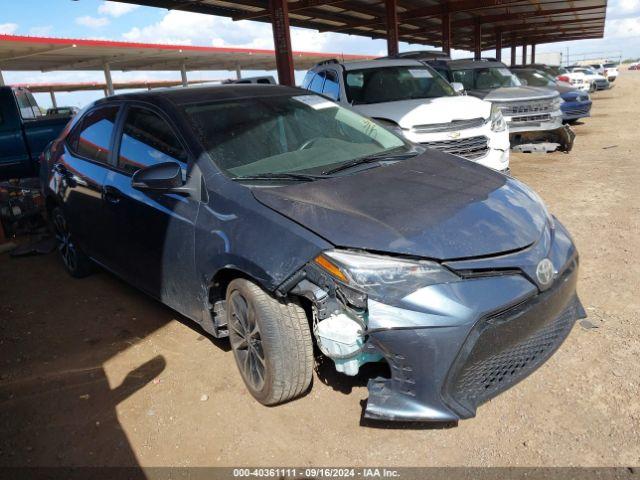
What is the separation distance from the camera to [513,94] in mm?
9828

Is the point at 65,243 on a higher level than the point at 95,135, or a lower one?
lower

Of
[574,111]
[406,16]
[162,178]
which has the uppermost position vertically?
[406,16]

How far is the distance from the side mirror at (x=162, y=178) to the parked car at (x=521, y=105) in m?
8.06

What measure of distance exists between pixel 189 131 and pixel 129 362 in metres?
1.59

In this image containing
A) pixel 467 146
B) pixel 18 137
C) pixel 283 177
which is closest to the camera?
pixel 283 177

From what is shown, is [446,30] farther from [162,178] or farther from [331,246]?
[331,246]

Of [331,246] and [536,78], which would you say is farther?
[536,78]

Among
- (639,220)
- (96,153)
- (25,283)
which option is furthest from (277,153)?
(639,220)

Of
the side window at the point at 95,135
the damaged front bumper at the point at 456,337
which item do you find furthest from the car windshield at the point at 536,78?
the damaged front bumper at the point at 456,337

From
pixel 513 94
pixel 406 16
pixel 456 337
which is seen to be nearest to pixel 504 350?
pixel 456 337

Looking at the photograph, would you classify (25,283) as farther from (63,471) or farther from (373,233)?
(373,233)

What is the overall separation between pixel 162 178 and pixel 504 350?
2.00 metres

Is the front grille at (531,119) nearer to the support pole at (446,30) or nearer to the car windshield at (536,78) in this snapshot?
the car windshield at (536,78)

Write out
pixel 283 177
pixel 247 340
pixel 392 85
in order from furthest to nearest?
pixel 392 85, pixel 283 177, pixel 247 340
